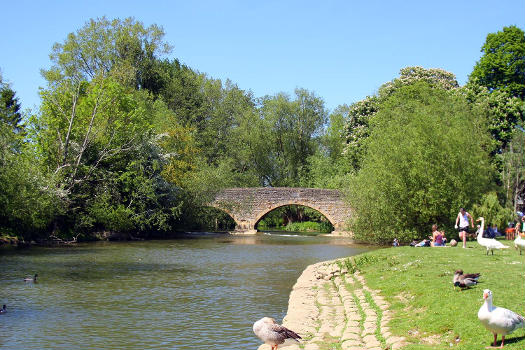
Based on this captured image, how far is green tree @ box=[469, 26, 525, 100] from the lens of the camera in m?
46.2

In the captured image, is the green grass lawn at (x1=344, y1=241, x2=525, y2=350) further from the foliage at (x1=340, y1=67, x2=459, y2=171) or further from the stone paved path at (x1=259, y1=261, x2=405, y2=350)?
the foliage at (x1=340, y1=67, x2=459, y2=171)

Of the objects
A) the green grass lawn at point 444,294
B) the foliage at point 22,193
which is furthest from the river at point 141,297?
the green grass lawn at point 444,294

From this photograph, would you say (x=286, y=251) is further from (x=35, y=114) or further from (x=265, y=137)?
(x=265, y=137)

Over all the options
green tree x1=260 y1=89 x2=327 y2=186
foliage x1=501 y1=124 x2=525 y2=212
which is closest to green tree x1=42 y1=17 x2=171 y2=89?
green tree x1=260 y1=89 x2=327 y2=186

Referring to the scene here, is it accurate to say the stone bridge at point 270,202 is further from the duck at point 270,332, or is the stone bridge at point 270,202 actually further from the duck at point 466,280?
the duck at point 270,332

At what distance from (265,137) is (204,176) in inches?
552

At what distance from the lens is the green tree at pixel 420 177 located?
95.7 ft

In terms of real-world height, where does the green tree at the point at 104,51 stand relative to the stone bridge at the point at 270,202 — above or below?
above

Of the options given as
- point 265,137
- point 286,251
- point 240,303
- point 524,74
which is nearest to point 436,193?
point 286,251

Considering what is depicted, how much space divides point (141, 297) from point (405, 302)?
722 cm

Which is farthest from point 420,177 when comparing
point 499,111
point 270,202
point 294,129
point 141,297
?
point 294,129

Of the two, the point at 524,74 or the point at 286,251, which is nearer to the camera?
the point at 286,251

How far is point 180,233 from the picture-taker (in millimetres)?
45562

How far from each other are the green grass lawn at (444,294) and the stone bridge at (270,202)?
28.7 m
